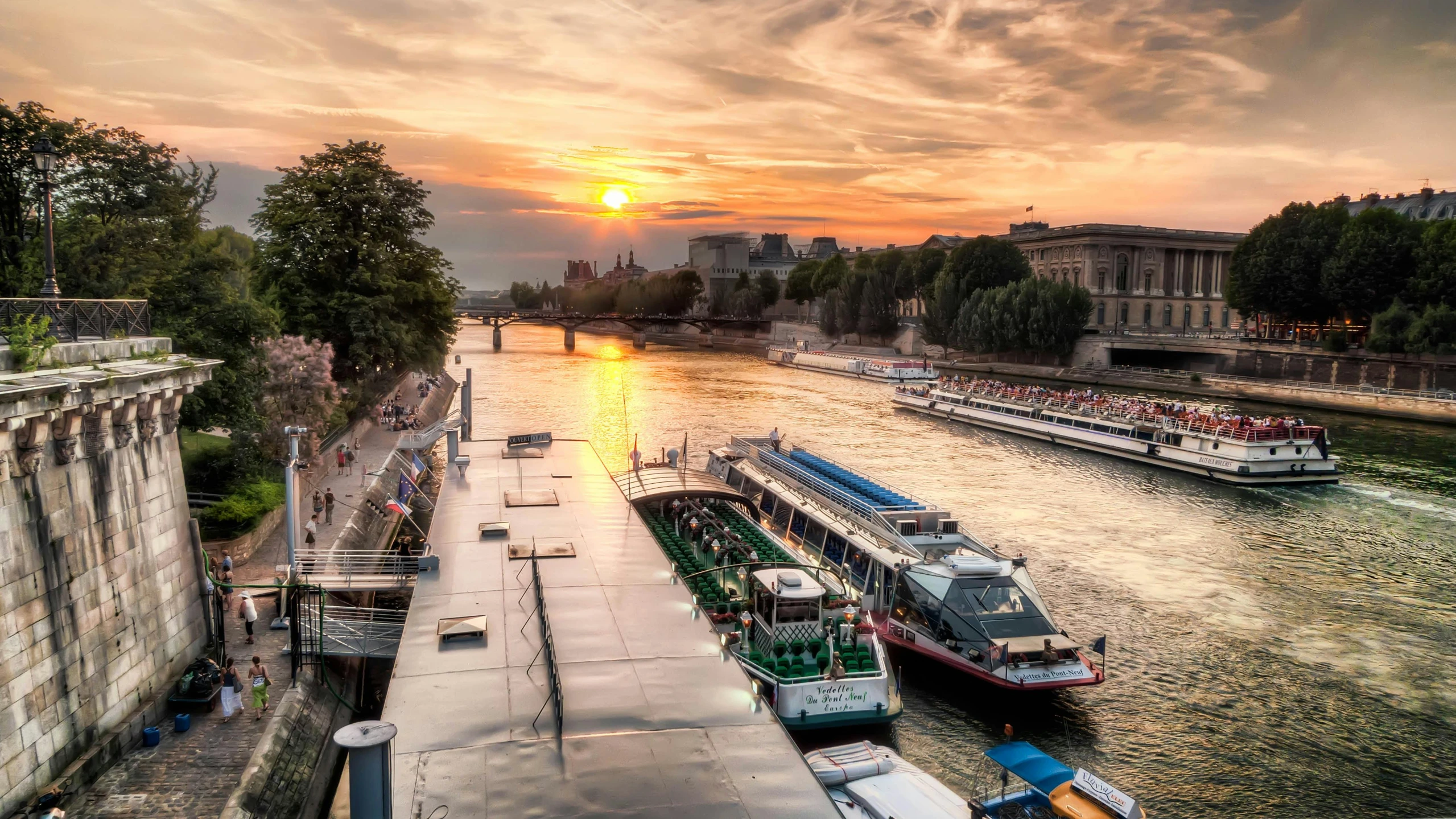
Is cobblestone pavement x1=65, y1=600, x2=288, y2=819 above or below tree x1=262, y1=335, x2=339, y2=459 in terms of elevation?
below

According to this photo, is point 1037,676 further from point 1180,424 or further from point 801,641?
point 1180,424

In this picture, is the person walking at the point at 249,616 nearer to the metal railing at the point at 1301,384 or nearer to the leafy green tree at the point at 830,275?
the metal railing at the point at 1301,384

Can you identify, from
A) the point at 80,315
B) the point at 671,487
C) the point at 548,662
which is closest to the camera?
the point at 548,662

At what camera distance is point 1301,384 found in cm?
7619

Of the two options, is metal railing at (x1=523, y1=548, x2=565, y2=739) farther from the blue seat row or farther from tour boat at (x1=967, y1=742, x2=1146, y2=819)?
the blue seat row

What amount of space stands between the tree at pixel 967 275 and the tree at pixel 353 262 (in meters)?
68.4

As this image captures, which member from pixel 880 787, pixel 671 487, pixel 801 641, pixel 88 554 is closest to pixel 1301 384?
pixel 671 487

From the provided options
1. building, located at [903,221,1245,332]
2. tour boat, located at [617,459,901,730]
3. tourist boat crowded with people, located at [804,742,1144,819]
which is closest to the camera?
tourist boat crowded with people, located at [804,742,1144,819]

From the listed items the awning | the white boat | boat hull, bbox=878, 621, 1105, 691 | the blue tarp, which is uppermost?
the awning

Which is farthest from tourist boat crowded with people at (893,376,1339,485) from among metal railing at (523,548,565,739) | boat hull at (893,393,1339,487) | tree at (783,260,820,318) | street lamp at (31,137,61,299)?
tree at (783,260,820,318)

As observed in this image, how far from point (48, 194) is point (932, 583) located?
A: 18862 millimetres

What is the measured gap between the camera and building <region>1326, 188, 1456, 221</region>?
113 meters

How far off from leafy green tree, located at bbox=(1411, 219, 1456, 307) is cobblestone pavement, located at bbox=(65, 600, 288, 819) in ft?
273

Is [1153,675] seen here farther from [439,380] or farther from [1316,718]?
[439,380]
